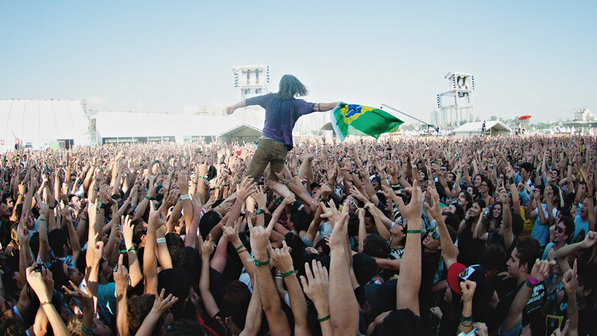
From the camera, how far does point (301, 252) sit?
2914mm

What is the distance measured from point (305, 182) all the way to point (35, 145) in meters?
33.5

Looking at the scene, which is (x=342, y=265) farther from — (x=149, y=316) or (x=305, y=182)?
(x=305, y=182)

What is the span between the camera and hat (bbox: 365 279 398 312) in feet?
7.10

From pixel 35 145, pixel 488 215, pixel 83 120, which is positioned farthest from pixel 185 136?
pixel 488 215

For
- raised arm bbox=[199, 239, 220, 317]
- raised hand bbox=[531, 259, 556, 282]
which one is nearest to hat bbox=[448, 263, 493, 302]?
raised hand bbox=[531, 259, 556, 282]

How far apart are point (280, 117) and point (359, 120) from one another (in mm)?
1078

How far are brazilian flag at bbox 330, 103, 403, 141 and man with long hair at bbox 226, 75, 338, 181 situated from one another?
45cm

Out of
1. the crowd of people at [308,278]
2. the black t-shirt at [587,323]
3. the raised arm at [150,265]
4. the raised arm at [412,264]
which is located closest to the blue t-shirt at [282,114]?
the crowd of people at [308,278]

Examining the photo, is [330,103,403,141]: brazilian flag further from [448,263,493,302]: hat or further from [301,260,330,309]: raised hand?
[301,260,330,309]: raised hand

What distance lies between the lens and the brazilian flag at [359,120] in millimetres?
5031

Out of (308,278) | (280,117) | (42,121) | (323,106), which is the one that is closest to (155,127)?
(42,121)

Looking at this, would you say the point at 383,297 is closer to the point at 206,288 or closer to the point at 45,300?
the point at 206,288

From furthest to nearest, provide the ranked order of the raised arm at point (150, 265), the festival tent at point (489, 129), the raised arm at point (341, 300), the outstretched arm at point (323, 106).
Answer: the festival tent at point (489, 129) < the outstretched arm at point (323, 106) < the raised arm at point (150, 265) < the raised arm at point (341, 300)

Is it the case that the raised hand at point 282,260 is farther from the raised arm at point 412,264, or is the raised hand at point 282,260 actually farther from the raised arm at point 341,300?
the raised arm at point 412,264
